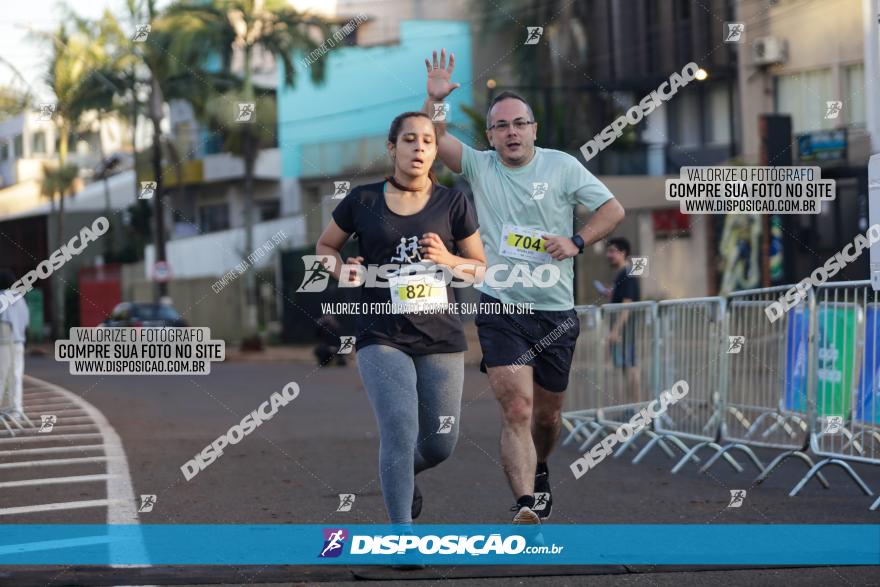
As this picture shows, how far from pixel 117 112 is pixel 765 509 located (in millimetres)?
41708

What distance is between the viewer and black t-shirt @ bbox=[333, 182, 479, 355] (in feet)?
21.2

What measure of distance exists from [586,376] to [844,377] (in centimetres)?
399

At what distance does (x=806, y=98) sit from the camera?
33.2m

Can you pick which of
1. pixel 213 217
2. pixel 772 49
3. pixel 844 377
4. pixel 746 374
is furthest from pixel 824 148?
pixel 213 217

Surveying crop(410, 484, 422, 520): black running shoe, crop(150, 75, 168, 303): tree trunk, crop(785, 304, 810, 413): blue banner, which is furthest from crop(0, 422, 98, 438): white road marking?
crop(150, 75, 168, 303): tree trunk

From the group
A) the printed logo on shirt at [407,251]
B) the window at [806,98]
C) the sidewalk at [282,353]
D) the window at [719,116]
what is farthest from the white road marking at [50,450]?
the window at [719,116]

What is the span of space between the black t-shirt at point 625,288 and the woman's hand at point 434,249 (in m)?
7.20

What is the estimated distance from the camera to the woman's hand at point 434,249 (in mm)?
6441

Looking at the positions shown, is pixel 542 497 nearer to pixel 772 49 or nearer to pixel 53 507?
pixel 53 507

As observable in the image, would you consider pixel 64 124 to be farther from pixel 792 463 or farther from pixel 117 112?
pixel 792 463

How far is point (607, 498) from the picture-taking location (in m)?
8.85

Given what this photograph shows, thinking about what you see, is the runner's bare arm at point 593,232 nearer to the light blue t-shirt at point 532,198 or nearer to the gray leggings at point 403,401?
the light blue t-shirt at point 532,198

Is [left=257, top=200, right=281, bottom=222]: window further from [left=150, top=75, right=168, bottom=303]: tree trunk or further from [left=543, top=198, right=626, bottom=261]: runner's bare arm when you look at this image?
[left=543, top=198, right=626, bottom=261]: runner's bare arm

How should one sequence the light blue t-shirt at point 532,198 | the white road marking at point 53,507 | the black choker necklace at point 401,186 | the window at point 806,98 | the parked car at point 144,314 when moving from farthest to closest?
the parked car at point 144,314
the window at point 806,98
the white road marking at point 53,507
the light blue t-shirt at point 532,198
the black choker necklace at point 401,186
